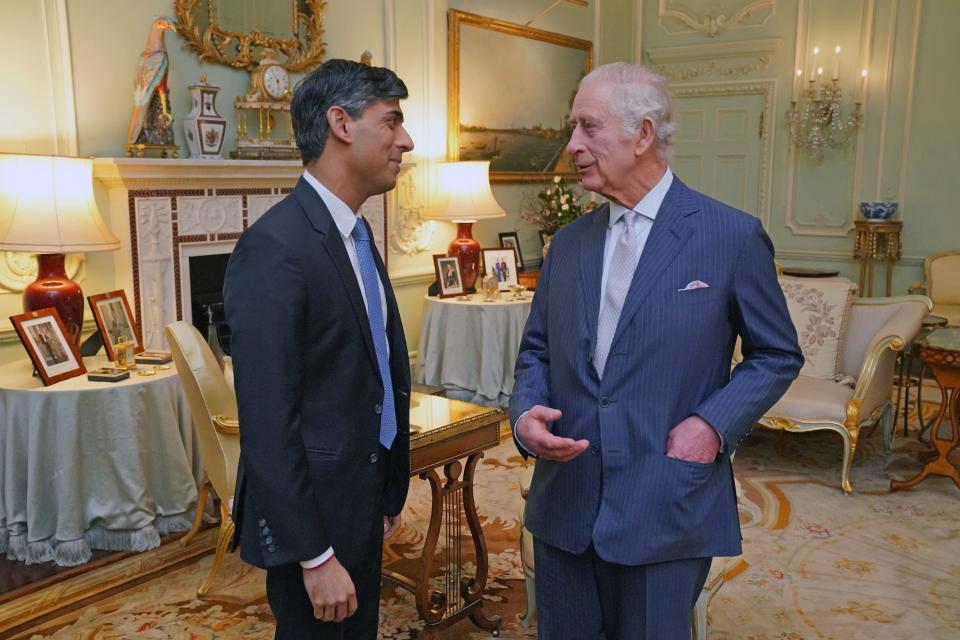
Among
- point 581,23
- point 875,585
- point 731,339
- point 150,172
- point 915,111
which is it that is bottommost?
point 875,585

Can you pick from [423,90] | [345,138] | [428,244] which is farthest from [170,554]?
[423,90]

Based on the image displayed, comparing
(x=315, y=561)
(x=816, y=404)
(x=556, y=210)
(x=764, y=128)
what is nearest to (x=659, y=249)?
(x=315, y=561)

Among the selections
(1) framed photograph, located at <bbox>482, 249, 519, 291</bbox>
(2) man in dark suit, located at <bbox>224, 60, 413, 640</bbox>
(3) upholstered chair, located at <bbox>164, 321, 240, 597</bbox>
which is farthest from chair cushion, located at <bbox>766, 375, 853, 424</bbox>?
(2) man in dark suit, located at <bbox>224, 60, 413, 640</bbox>

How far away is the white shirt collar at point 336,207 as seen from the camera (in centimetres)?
163

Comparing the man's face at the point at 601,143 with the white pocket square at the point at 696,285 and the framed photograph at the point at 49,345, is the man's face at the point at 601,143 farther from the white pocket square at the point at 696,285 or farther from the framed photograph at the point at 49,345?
the framed photograph at the point at 49,345

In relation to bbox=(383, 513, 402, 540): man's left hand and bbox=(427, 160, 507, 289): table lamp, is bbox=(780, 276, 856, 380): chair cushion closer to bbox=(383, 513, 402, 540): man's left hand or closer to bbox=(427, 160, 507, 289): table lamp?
bbox=(427, 160, 507, 289): table lamp

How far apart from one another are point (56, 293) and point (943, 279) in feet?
19.8

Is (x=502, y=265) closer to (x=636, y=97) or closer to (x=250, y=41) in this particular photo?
(x=250, y=41)

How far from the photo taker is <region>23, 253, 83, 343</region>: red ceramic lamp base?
3.56 meters

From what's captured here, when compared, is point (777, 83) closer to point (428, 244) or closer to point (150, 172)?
point (428, 244)

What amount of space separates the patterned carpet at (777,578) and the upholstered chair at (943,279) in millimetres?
2297

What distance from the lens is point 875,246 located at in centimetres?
671

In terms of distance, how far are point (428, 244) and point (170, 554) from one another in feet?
10.6

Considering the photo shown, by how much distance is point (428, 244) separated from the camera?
6.19m
